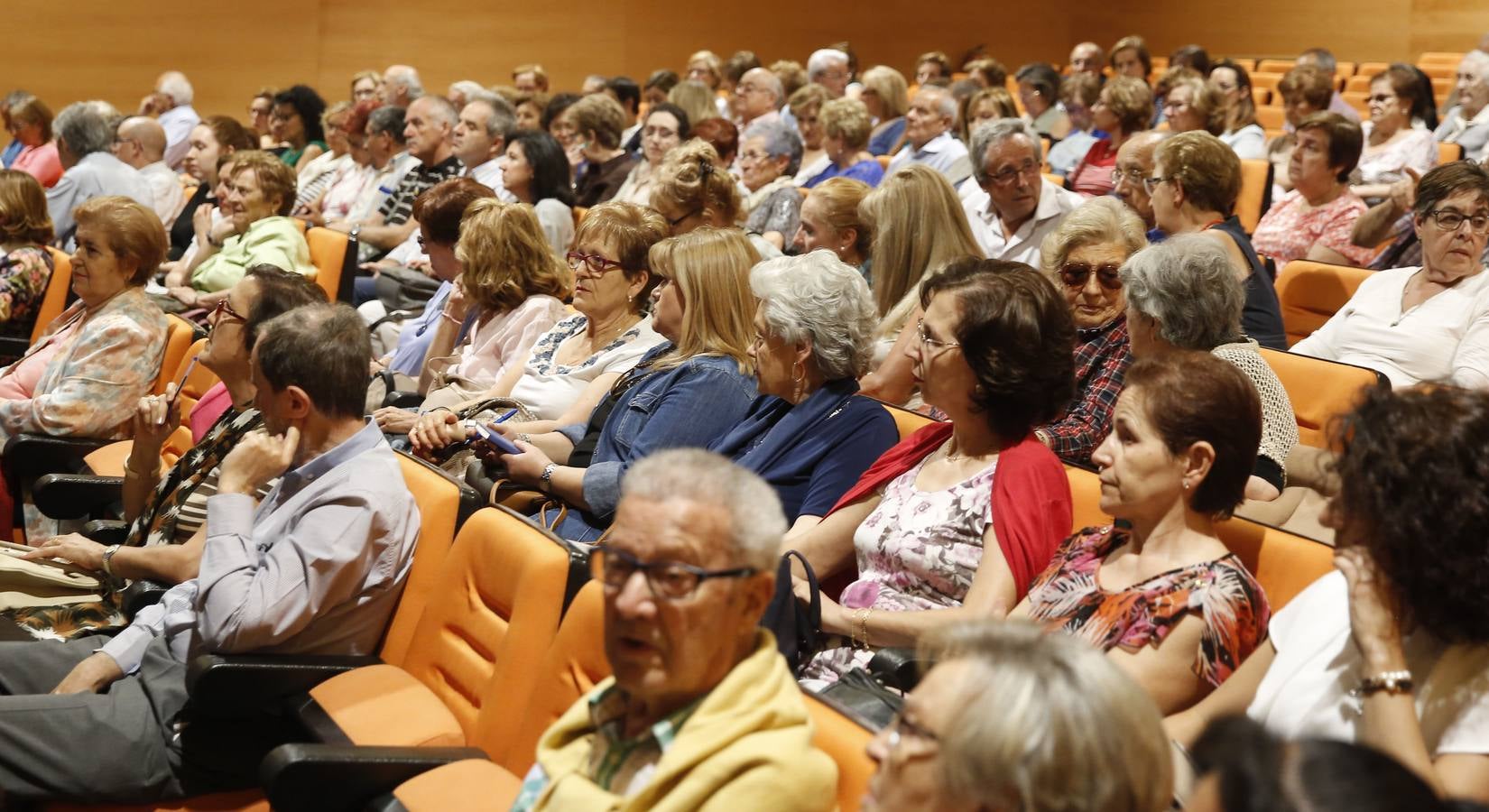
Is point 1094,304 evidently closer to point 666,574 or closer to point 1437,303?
point 1437,303

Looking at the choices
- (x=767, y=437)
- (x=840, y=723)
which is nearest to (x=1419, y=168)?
(x=767, y=437)

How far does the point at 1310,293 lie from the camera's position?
14.3ft

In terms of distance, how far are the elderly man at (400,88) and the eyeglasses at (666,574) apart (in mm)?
7997

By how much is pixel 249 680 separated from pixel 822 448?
1.15m

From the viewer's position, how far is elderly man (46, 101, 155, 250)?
6.92 meters

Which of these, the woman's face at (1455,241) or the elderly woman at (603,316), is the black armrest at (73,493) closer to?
the elderly woman at (603,316)

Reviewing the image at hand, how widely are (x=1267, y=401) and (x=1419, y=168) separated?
4671mm

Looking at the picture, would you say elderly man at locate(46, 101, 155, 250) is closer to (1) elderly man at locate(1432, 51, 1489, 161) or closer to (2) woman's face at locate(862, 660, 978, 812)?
(2) woman's face at locate(862, 660, 978, 812)

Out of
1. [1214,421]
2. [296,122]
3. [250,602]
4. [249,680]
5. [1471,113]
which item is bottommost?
[296,122]

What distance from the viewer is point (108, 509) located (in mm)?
3631

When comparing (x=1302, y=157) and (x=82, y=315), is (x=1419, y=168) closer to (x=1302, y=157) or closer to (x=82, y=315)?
(x=1302, y=157)

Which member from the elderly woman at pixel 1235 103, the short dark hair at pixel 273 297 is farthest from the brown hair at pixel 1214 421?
the elderly woman at pixel 1235 103

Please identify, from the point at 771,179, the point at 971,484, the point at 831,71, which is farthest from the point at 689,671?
the point at 831,71

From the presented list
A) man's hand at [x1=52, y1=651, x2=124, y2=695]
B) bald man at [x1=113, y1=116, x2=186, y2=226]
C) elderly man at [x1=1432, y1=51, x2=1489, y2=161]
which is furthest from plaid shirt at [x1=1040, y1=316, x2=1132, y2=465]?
bald man at [x1=113, y1=116, x2=186, y2=226]
